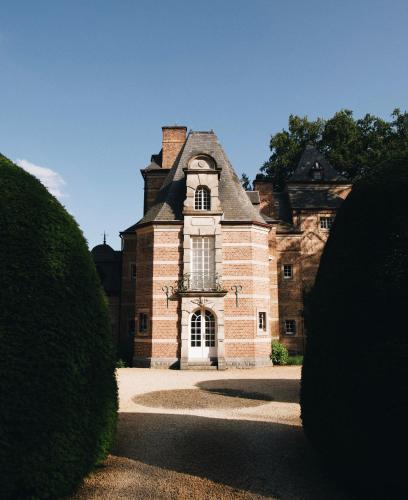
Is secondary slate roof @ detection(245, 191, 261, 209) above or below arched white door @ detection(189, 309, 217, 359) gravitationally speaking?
above

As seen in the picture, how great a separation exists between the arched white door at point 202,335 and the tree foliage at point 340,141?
19.8 m

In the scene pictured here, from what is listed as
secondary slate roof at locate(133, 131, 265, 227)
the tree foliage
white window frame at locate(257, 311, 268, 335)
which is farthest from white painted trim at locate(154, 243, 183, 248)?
the tree foliage

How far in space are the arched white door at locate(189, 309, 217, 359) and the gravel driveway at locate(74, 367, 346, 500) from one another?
281 inches

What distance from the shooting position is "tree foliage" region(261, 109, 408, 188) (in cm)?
3148

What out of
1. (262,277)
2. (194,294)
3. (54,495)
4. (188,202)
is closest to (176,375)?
(194,294)

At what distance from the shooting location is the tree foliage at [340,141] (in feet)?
103

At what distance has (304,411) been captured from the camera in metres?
5.61

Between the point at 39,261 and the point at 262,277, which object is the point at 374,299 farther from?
the point at 262,277

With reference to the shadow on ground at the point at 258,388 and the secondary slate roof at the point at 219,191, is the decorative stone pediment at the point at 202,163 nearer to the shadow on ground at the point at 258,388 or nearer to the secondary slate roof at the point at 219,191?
the secondary slate roof at the point at 219,191

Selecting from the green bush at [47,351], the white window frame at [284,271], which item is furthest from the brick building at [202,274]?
the green bush at [47,351]

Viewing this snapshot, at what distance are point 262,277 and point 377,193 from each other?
14485 mm

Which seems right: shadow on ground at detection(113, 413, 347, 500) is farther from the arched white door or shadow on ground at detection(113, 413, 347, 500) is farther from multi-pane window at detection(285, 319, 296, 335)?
multi-pane window at detection(285, 319, 296, 335)

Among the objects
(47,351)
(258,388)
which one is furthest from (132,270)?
(47,351)

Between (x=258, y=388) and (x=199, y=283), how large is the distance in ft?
24.2
